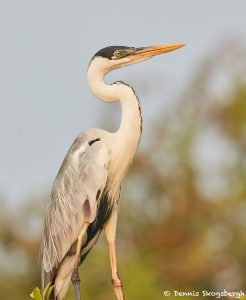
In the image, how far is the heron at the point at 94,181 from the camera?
9094mm

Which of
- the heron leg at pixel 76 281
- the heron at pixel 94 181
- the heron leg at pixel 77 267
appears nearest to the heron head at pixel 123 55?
the heron at pixel 94 181

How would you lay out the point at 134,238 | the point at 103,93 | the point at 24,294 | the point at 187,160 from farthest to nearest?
the point at 187,160, the point at 134,238, the point at 24,294, the point at 103,93

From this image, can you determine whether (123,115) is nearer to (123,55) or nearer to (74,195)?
(123,55)

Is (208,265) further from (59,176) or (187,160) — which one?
(59,176)

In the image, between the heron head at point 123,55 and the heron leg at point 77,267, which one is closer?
the heron leg at point 77,267

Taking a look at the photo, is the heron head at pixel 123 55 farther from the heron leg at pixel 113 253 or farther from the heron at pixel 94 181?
the heron leg at pixel 113 253

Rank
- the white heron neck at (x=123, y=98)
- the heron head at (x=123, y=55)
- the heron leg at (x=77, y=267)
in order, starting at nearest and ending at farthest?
1. the heron leg at (x=77, y=267)
2. the white heron neck at (x=123, y=98)
3. the heron head at (x=123, y=55)

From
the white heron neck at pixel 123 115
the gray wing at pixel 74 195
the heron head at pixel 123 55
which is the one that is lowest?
the gray wing at pixel 74 195

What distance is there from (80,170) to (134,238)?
29.8ft

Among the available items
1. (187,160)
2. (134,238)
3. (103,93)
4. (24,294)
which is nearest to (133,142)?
(103,93)

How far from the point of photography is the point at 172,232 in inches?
742

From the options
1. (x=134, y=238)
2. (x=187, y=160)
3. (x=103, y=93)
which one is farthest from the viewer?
(x=187, y=160)

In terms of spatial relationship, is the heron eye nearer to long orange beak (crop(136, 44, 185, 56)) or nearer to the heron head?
the heron head

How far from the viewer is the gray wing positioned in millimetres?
9086
